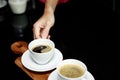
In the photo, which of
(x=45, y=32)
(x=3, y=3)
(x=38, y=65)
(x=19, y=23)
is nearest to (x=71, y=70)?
(x=38, y=65)

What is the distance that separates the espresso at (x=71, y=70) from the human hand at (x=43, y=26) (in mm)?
231

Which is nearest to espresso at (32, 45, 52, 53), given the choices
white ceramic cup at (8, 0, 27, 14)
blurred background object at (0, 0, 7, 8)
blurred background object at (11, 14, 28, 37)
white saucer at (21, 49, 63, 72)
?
white saucer at (21, 49, 63, 72)

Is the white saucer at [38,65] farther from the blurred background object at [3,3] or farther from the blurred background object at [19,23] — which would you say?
the blurred background object at [3,3]

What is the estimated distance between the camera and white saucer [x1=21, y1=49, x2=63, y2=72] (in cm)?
84

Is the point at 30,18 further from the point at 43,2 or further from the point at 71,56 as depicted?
the point at 71,56

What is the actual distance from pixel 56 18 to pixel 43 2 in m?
0.17

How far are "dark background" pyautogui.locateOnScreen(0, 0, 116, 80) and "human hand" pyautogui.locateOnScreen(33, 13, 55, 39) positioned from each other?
5 centimetres

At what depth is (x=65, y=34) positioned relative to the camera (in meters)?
1.07

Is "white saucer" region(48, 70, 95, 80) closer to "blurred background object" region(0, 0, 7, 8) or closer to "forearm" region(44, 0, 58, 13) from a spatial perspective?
"forearm" region(44, 0, 58, 13)

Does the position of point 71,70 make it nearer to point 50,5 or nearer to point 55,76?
point 55,76

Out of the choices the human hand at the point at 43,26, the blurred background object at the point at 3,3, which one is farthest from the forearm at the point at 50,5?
the blurred background object at the point at 3,3

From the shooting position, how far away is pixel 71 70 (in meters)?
0.77

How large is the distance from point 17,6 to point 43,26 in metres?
0.24

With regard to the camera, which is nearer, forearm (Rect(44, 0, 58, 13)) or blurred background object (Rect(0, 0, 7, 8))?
forearm (Rect(44, 0, 58, 13))
